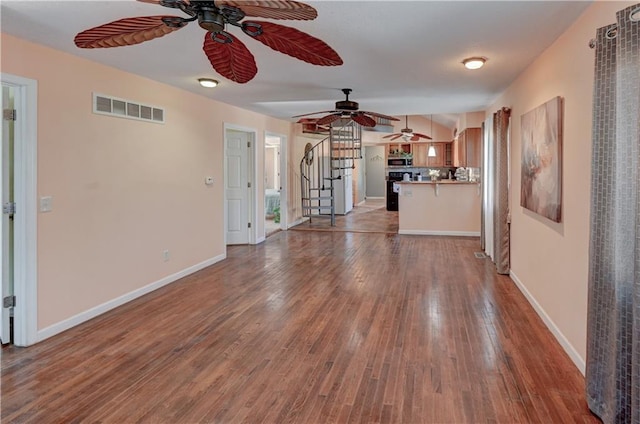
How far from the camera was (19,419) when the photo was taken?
87.0 inches

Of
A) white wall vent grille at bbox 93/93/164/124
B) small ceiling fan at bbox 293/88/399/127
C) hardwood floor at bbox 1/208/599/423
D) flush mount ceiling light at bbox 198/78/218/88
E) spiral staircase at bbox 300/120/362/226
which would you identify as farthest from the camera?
spiral staircase at bbox 300/120/362/226

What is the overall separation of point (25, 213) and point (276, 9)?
8.74 ft

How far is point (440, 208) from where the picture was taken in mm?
8297

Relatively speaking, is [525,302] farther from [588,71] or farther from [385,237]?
[385,237]

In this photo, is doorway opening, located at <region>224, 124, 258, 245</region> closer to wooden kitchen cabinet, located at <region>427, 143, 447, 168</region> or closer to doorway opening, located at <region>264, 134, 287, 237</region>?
doorway opening, located at <region>264, 134, 287, 237</region>

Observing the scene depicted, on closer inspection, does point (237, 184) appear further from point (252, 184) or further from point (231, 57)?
point (231, 57)

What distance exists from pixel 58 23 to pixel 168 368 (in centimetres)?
241

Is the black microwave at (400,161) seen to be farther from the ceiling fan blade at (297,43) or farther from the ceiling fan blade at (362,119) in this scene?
the ceiling fan blade at (297,43)

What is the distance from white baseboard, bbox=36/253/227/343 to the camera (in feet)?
11.0

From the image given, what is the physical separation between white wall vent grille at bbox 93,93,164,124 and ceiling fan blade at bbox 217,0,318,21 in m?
2.63

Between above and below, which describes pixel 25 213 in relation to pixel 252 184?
below

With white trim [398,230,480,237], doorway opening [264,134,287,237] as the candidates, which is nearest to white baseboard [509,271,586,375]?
white trim [398,230,480,237]

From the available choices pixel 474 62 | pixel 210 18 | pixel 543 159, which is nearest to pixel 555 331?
pixel 543 159

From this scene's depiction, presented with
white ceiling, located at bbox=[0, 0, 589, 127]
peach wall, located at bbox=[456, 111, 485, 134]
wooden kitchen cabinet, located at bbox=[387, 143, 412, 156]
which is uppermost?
wooden kitchen cabinet, located at bbox=[387, 143, 412, 156]
